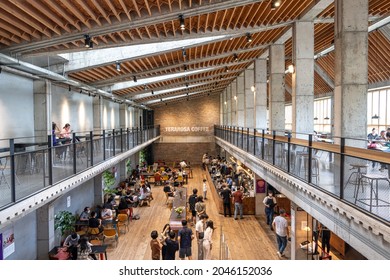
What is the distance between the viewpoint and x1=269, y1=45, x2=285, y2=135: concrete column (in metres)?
15.2

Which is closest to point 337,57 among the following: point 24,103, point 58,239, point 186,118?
point 24,103

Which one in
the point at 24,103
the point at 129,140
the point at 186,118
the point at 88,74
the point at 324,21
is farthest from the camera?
the point at 186,118

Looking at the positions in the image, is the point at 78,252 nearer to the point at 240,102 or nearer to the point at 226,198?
the point at 226,198

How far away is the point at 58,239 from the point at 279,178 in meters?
7.74

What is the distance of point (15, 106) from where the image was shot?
10789 mm

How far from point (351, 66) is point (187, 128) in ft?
96.0

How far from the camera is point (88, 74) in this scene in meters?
14.7

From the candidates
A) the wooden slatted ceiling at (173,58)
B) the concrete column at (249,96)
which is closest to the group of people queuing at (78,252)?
the wooden slatted ceiling at (173,58)

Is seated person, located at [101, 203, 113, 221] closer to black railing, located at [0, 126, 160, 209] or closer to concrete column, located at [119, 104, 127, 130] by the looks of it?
black railing, located at [0, 126, 160, 209]

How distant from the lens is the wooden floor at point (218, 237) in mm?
11312

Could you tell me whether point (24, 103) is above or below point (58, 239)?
above

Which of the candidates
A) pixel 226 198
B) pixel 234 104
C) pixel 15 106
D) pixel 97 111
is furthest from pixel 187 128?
pixel 15 106
